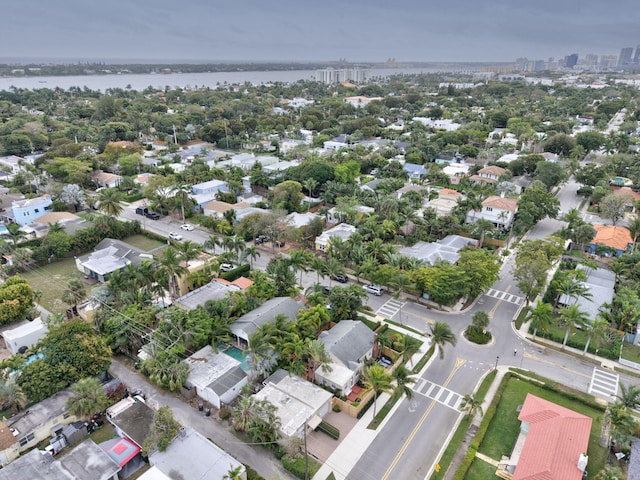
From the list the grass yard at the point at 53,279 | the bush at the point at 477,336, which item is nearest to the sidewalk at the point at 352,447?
the bush at the point at 477,336

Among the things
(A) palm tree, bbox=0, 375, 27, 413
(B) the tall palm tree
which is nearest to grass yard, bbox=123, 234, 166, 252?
(B) the tall palm tree

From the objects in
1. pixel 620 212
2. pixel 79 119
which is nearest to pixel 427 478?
pixel 620 212

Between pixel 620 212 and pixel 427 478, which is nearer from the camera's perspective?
pixel 427 478

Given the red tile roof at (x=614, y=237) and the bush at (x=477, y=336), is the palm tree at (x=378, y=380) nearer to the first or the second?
the bush at (x=477, y=336)

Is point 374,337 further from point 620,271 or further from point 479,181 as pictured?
point 479,181

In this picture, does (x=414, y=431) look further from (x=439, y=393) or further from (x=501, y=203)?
(x=501, y=203)

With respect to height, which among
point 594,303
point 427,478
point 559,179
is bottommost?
Result: point 427,478

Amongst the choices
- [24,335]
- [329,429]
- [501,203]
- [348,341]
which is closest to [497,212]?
[501,203]
